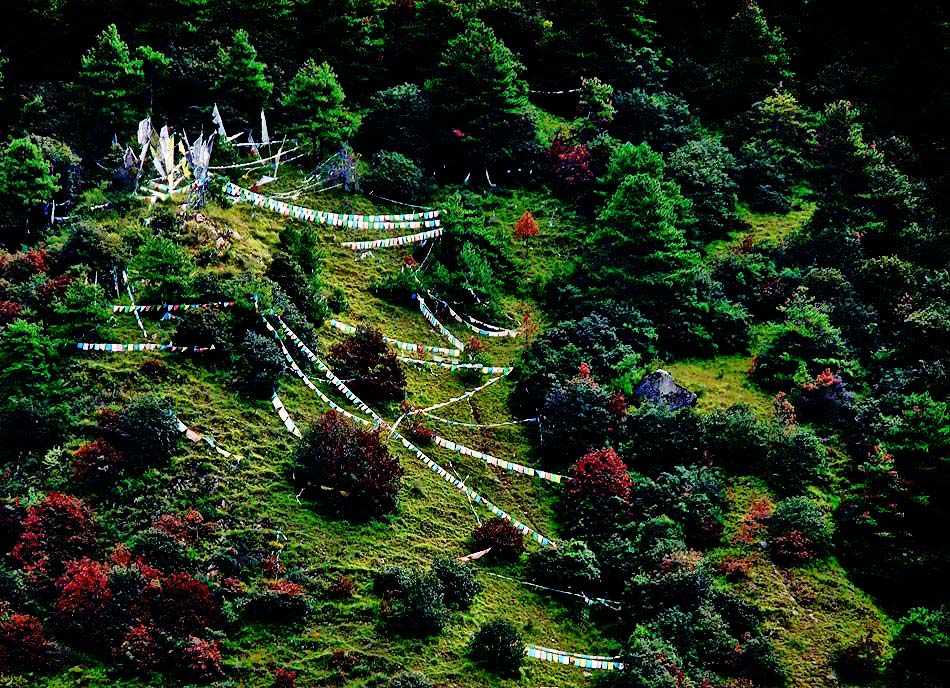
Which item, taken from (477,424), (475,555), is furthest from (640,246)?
(475,555)

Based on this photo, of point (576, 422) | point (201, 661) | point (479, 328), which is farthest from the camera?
point (479, 328)

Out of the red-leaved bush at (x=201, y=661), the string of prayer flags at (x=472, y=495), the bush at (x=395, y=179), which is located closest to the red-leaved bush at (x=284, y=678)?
the red-leaved bush at (x=201, y=661)

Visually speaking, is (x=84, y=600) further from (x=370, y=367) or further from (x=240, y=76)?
(x=240, y=76)

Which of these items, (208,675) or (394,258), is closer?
(208,675)

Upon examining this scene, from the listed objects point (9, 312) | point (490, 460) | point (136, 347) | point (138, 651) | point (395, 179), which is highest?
point (395, 179)

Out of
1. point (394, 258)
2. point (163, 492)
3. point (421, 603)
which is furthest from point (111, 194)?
point (421, 603)

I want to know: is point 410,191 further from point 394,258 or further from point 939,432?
point 939,432
